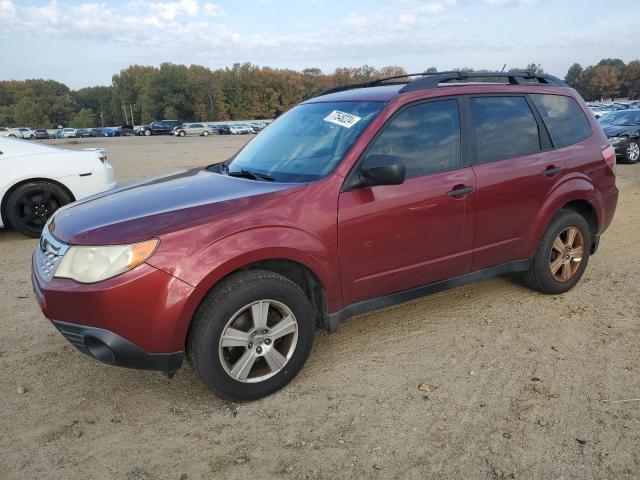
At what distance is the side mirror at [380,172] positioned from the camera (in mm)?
3053

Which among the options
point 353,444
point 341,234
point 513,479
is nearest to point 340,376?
point 353,444

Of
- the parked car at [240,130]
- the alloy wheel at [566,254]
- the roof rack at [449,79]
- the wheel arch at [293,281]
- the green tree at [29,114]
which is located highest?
the green tree at [29,114]

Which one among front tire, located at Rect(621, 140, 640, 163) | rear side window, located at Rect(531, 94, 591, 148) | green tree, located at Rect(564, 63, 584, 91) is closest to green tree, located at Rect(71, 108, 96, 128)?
green tree, located at Rect(564, 63, 584, 91)

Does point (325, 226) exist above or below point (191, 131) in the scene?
above

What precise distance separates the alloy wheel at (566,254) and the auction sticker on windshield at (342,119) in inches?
80.9

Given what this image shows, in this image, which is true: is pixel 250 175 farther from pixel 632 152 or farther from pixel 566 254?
pixel 632 152

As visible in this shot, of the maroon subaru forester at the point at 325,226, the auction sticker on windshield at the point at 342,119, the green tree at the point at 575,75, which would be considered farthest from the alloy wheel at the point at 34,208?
the green tree at the point at 575,75

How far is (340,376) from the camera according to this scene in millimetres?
3309

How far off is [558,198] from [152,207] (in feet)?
10.1

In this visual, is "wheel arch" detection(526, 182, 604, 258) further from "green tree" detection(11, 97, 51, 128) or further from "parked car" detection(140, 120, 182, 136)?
"green tree" detection(11, 97, 51, 128)

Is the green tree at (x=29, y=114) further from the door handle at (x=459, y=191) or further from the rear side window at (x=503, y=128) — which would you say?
the door handle at (x=459, y=191)

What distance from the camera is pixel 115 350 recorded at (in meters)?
2.70

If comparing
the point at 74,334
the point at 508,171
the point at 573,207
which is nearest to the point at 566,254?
the point at 573,207

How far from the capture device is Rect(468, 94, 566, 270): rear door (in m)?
3.77
